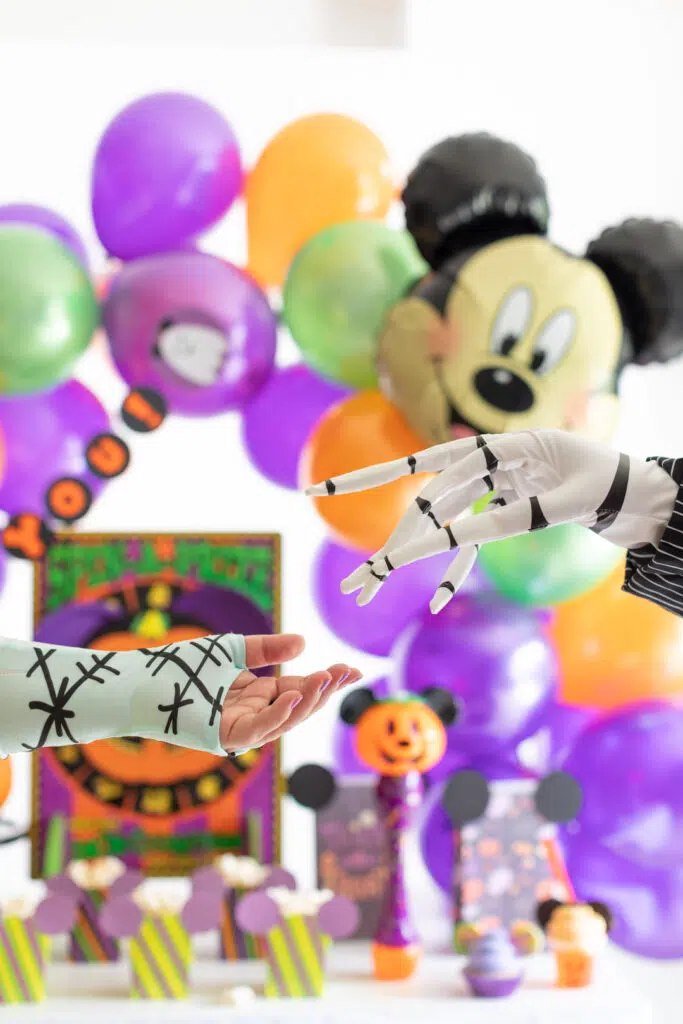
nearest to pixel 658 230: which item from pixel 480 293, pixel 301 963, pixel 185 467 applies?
pixel 480 293

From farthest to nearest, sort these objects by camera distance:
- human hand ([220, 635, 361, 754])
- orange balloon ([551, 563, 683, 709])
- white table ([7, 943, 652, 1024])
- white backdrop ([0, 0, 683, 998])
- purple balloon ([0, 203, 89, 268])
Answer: white backdrop ([0, 0, 683, 998]), purple balloon ([0, 203, 89, 268]), orange balloon ([551, 563, 683, 709]), white table ([7, 943, 652, 1024]), human hand ([220, 635, 361, 754])

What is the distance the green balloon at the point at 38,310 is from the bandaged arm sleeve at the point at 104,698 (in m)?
0.83

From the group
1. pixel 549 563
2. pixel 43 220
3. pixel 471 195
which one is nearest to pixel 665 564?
pixel 549 563

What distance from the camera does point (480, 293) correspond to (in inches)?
64.0

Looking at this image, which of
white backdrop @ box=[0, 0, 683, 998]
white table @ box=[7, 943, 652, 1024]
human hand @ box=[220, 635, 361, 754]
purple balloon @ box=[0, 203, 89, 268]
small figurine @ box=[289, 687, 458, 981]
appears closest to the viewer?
human hand @ box=[220, 635, 361, 754]

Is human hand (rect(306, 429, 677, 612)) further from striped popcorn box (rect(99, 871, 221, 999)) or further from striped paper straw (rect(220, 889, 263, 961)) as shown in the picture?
striped paper straw (rect(220, 889, 263, 961))

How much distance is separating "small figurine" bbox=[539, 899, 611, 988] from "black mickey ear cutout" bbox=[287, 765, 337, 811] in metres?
0.37

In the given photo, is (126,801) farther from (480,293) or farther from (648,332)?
(648,332)

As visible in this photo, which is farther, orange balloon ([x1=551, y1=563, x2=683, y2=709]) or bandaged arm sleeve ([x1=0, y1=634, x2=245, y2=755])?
orange balloon ([x1=551, y1=563, x2=683, y2=709])

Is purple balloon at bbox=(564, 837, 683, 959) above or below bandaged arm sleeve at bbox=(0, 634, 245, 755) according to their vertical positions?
below

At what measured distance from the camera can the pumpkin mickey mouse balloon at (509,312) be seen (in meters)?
1.63

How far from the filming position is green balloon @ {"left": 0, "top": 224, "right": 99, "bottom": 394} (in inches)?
64.4

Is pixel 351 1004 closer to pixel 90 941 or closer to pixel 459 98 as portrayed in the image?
pixel 90 941

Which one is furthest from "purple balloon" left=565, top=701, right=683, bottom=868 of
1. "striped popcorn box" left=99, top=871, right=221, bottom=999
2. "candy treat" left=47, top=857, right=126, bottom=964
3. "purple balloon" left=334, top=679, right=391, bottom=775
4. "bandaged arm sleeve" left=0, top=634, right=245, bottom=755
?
"bandaged arm sleeve" left=0, top=634, right=245, bottom=755
